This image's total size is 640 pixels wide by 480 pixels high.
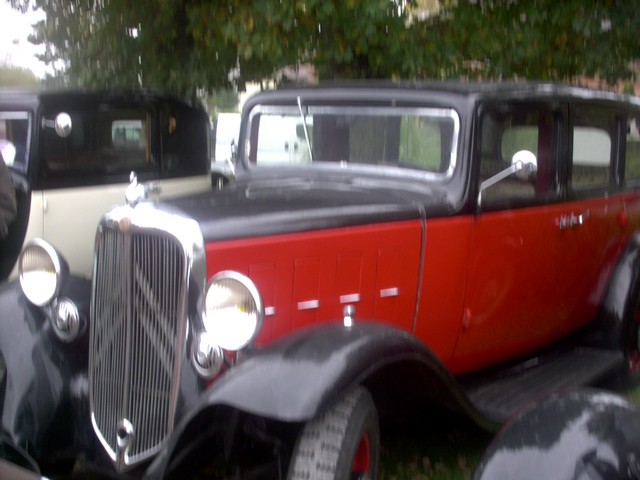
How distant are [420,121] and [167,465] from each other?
1.97 meters

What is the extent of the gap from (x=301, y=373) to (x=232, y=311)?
330 mm

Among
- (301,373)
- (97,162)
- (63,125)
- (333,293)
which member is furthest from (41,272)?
(97,162)

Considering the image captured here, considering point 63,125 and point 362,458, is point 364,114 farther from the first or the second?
point 63,125

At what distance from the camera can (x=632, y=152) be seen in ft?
15.6

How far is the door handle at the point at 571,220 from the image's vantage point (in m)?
4.01

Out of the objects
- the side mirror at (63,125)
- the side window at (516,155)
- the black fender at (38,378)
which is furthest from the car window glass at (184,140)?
the side window at (516,155)

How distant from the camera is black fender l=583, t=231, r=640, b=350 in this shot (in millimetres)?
4434

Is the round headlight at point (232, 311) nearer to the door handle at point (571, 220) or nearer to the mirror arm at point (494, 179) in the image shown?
the mirror arm at point (494, 179)

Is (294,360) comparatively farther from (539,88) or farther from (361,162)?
(539,88)

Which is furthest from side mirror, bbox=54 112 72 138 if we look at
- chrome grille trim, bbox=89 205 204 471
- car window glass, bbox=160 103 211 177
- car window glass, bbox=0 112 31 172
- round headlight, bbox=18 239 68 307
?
chrome grille trim, bbox=89 205 204 471

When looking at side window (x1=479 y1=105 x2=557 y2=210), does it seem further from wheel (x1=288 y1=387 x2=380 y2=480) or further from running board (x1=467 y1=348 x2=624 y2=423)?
wheel (x1=288 y1=387 x2=380 y2=480)

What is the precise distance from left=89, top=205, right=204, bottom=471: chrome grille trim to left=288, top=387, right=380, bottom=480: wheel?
514 millimetres

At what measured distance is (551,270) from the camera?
4035 millimetres

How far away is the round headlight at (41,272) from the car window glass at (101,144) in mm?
2403
